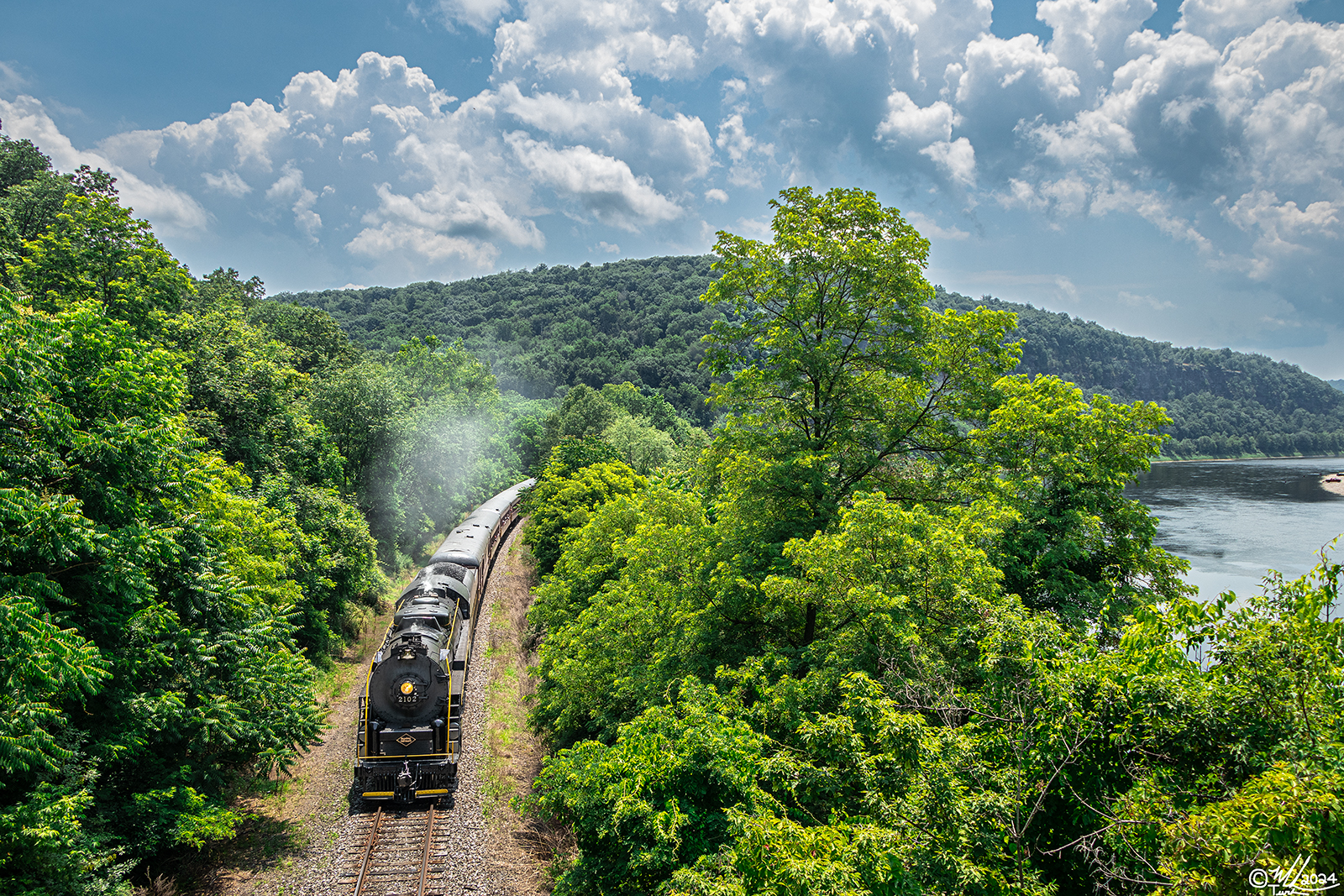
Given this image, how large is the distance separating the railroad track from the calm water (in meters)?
28.6

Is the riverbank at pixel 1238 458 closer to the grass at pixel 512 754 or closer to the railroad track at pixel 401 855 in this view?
the grass at pixel 512 754

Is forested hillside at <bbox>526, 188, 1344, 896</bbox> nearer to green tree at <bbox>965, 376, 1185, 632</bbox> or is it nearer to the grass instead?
green tree at <bbox>965, 376, 1185, 632</bbox>

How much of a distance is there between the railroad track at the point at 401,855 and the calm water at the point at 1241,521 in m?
28.6

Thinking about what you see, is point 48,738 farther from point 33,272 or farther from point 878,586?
point 33,272

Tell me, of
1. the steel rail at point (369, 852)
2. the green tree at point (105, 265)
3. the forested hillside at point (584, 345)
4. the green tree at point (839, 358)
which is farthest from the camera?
the forested hillside at point (584, 345)

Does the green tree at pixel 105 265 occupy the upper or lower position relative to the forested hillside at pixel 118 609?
upper

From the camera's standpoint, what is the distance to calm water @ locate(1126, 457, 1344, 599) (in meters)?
46.9

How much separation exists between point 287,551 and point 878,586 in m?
22.6

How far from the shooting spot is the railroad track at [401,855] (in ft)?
45.6

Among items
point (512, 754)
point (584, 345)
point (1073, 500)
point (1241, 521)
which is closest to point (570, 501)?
point (512, 754)

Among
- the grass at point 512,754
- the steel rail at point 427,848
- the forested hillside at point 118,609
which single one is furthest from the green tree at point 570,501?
the steel rail at point 427,848

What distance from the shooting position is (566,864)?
1473cm

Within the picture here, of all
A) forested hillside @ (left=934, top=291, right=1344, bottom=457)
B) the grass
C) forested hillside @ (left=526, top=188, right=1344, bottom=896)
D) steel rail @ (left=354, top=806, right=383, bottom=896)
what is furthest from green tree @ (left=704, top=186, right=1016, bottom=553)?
forested hillside @ (left=934, top=291, right=1344, bottom=457)

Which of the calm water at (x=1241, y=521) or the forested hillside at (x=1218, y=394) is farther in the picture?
the forested hillside at (x=1218, y=394)
